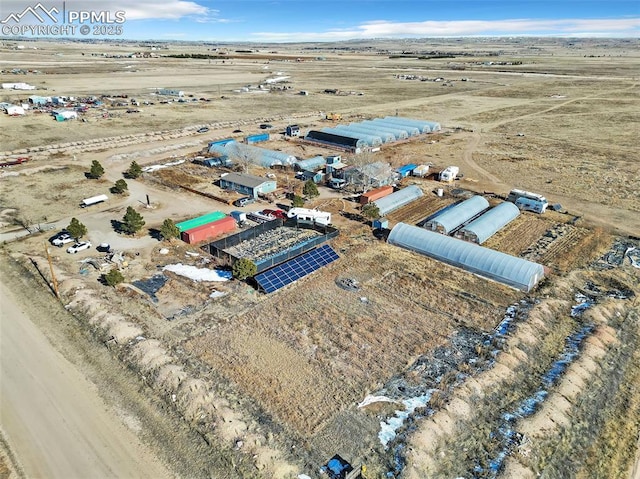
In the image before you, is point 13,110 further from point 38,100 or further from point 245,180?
point 245,180

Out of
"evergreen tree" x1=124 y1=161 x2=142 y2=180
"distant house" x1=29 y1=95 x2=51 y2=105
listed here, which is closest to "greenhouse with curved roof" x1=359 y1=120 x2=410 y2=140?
"evergreen tree" x1=124 y1=161 x2=142 y2=180

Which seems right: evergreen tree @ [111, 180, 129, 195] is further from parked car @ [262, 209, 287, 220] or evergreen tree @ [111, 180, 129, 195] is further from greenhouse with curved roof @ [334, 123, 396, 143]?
greenhouse with curved roof @ [334, 123, 396, 143]

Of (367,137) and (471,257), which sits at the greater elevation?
(367,137)

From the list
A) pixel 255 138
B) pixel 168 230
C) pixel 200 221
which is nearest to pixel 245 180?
pixel 200 221

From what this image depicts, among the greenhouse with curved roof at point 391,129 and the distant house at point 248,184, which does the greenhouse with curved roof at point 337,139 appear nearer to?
the greenhouse with curved roof at point 391,129

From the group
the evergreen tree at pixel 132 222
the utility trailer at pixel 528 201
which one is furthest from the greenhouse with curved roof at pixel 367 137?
the evergreen tree at pixel 132 222

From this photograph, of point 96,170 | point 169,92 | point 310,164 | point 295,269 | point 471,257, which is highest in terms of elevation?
point 169,92
